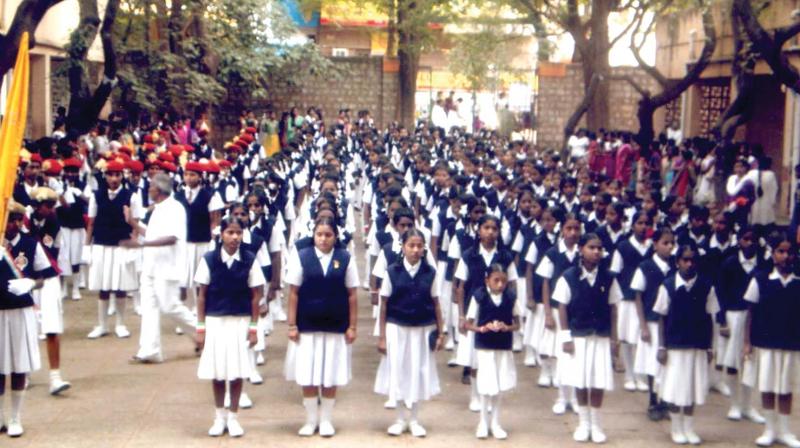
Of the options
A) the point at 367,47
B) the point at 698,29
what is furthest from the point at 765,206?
the point at 367,47

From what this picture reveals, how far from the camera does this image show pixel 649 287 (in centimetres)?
988

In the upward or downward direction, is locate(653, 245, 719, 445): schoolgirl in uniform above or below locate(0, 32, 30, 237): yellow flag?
below

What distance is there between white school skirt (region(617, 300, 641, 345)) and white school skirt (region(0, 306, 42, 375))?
16.7ft

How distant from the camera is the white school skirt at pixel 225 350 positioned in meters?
9.05

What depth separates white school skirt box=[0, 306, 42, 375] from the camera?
894 cm

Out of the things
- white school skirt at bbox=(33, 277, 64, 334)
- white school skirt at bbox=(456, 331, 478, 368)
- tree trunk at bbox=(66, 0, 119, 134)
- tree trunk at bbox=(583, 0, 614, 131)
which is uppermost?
tree trunk at bbox=(583, 0, 614, 131)

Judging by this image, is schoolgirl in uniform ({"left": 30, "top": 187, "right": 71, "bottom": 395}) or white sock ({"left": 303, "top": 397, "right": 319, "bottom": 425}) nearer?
white sock ({"left": 303, "top": 397, "right": 319, "bottom": 425})

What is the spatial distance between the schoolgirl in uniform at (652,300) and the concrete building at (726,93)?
1243 centimetres

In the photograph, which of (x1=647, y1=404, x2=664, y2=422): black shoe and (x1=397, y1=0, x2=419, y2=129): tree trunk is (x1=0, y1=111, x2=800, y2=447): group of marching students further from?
(x1=397, y1=0, x2=419, y2=129): tree trunk

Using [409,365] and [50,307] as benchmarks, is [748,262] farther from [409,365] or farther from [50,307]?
[50,307]

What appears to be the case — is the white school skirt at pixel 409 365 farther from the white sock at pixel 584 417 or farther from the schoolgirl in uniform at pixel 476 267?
the white sock at pixel 584 417

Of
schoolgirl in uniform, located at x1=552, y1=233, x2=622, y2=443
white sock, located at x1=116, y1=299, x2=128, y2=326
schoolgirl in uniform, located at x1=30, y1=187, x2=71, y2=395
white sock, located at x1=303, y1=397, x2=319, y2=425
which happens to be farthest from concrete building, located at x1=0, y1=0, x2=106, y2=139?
schoolgirl in uniform, located at x1=552, y1=233, x2=622, y2=443

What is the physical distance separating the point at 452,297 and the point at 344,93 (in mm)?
25069

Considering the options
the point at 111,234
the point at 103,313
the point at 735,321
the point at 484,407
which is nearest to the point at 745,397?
the point at 735,321
